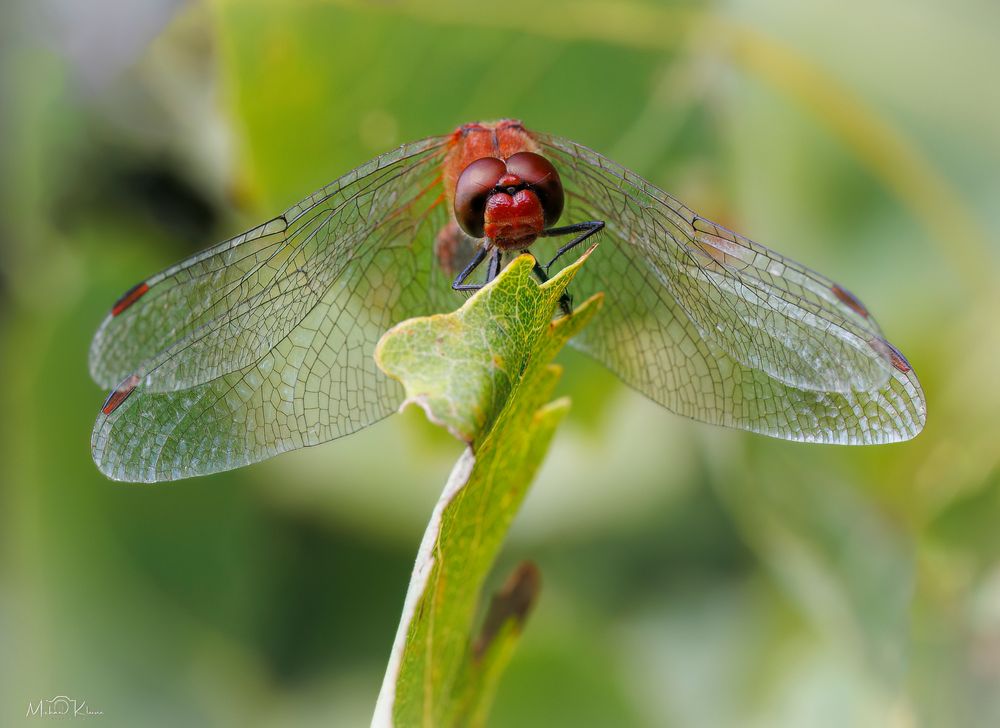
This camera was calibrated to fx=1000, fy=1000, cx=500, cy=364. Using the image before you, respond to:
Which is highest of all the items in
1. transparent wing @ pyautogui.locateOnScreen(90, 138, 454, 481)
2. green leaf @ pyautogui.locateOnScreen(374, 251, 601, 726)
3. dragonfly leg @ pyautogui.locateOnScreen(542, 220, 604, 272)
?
dragonfly leg @ pyautogui.locateOnScreen(542, 220, 604, 272)

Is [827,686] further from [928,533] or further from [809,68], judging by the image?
[809,68]

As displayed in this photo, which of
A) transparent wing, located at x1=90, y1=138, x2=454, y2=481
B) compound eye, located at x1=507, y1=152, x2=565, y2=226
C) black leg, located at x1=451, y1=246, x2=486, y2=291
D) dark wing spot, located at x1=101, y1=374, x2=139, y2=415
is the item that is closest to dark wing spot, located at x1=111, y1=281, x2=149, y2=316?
transparent wing, located at x1=90, y1=138, x2=454, y2=481

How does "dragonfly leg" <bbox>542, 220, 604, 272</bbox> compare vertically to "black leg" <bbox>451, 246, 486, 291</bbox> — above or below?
above

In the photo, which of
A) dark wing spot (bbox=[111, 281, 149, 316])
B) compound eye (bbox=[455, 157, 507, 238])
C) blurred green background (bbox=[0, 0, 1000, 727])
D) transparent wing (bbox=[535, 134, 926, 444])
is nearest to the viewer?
transparent wing (bbox=[535, 134, 926, 444])

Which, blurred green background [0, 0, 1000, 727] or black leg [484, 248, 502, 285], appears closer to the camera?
black leg [484, 248, 502, 285]

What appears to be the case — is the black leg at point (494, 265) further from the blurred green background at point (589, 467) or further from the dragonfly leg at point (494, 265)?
the blurred green background at point (589, 467)

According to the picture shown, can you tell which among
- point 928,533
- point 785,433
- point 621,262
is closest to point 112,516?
point 621,262

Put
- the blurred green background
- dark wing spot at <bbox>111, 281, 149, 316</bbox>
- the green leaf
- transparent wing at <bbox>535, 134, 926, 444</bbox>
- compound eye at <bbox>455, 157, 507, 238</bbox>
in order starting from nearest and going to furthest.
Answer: the green leaf < transparent wing at <bbox>535, 134, 926, 444</bbox> < compound eye at <bbox>455, 157, 507, 238</bbox> < dark wing spot at <bbox>111, 281, 149, 316</bbox> < the blurred green background

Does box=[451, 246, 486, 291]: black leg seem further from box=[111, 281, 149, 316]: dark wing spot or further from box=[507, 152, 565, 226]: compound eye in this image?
box=[111, 281, 149, 316]: dark wing spot
